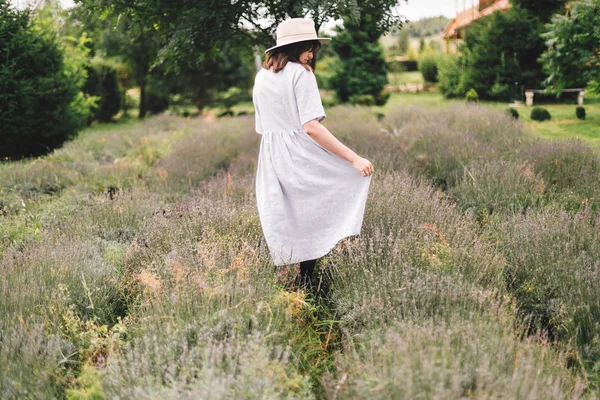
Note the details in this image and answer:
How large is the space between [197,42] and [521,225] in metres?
4.72

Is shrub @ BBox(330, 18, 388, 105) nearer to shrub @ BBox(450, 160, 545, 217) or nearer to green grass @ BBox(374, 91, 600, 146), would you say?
green grass @ BBox(374, 91, 600, 146)

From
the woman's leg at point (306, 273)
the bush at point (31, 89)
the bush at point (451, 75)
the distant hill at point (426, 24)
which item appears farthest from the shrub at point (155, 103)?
the woman's leg at point (306, 273)

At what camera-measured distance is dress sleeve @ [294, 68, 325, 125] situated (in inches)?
114

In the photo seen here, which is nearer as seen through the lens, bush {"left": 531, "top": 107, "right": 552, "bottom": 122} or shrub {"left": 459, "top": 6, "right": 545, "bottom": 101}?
bush {"left": 531, "top": 107, "right": 552, "bottom": 122}

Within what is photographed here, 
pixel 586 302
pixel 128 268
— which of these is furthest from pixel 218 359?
pixel 586 302

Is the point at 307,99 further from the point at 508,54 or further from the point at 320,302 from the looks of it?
the point at 508,54

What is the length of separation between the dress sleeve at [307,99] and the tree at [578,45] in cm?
752

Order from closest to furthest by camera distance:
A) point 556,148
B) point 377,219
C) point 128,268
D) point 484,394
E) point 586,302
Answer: point 484,394 → point 586,302 → point 128,268 → point 377,219 → point 556,148

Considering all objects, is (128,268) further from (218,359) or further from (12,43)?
(12,43)

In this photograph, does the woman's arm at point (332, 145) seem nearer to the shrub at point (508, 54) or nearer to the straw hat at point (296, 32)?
the straw hat at point (296, 32)

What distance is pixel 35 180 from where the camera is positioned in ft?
22.9

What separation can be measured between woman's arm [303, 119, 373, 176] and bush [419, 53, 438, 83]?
84.5 ft

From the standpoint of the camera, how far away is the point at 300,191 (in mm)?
3207

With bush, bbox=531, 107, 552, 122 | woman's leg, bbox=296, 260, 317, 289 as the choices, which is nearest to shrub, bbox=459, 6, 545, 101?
bush, bbox=531, 107, 552, 122
